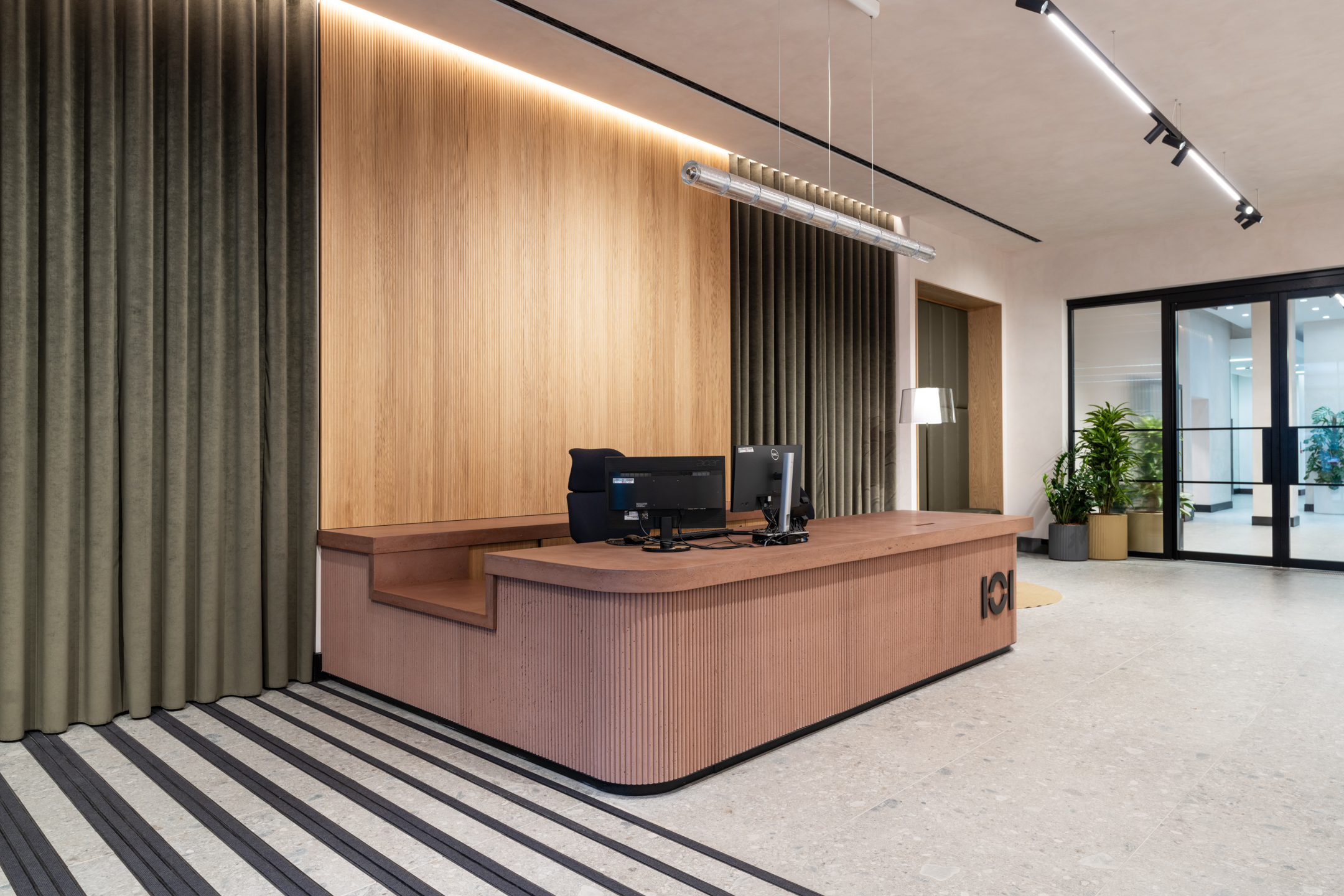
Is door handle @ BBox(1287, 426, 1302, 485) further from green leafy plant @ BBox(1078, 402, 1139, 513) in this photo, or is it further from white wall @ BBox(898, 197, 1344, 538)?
white wall @ BBox(898, 197, 1344, 538)

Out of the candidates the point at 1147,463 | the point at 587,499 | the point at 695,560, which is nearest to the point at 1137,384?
the point at 1147,463

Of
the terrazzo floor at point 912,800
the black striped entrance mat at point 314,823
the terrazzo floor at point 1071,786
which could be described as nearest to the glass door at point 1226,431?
the terrazzo floor at point 1071,786

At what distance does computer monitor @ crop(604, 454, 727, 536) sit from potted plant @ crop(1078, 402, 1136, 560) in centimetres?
727

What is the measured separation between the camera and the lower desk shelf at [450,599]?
3.50 m

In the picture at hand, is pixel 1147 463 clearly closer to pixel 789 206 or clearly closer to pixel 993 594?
pixel 993 594

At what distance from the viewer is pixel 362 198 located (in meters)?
4.74

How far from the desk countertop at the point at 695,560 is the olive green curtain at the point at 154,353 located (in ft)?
5.53

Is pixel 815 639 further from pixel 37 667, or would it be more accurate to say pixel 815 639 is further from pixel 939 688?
pixel 37 667

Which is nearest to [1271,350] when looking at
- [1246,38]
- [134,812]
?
[1246,38]

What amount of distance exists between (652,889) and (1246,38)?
571 cm

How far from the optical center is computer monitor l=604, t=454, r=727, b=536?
3.65 m

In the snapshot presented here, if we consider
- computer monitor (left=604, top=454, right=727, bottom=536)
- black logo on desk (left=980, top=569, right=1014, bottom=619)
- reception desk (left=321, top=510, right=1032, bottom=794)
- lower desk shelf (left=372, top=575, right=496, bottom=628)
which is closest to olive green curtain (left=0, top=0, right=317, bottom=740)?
reception desk (left=321, top=510, right=1032, bottom=794)

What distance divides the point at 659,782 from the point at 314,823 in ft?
3.92

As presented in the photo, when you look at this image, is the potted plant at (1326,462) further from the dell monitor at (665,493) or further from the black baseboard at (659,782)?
the dell monitor at (665,493)
